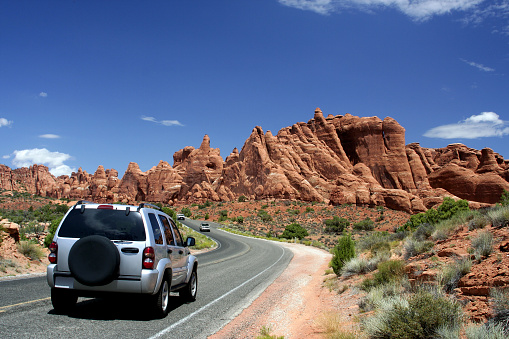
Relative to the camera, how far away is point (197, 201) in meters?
94.8

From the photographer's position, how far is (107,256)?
592 cm

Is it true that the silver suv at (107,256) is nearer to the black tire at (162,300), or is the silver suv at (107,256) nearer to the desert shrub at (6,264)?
the black tire at (162,300)

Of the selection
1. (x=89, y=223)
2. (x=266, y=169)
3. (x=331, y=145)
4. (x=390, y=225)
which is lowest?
(x=390, y=225)

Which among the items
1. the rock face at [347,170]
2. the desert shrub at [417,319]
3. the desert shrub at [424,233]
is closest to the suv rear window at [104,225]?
the desert shrub at [417,319]

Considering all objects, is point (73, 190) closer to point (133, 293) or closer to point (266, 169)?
point (266, 169)

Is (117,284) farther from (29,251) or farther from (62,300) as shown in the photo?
(29,251)

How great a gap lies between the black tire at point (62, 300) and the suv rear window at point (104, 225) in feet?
3.14

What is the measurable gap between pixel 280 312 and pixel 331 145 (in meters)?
86.7

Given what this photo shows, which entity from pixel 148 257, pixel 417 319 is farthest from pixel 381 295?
pixel 148 257

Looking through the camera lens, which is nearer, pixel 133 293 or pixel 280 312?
pixel 133 293

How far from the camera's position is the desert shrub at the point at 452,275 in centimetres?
716

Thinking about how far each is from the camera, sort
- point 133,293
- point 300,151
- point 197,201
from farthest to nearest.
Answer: point 197,201, point 300,151, point 133,293

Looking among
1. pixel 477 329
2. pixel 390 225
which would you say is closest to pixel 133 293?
pixel 477 329

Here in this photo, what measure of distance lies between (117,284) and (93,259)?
0.57 metres
